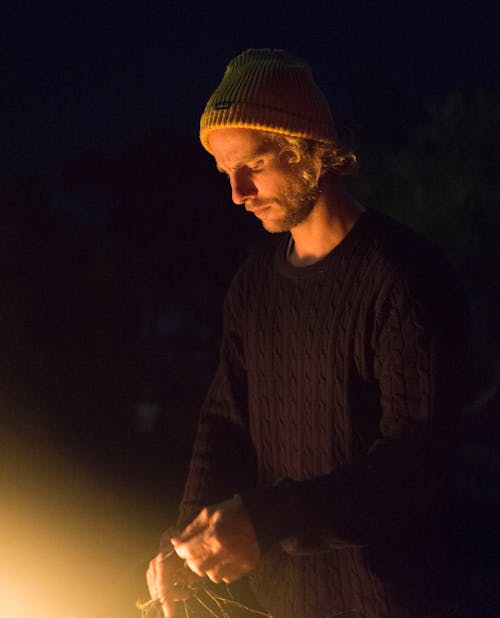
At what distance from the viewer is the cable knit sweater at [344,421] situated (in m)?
1.71

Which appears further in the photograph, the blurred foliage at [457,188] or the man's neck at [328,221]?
the blurred foliage at [457,188]

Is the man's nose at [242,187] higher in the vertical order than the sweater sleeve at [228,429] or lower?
higher

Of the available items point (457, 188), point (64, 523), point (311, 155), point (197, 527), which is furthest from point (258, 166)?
point (64, 523)

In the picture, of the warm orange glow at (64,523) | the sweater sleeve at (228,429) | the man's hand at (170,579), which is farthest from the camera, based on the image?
the warm orange glow at (64,523)

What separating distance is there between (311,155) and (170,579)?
1190 mm

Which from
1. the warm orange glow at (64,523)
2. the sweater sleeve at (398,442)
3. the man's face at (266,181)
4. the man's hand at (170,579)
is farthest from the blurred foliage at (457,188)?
the man's hand at (170,579)

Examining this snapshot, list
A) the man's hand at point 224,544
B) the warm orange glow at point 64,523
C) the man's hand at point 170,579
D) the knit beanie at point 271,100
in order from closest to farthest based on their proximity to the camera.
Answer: the man's hand at point 224,544 < the man's hand at point 170,579 < the knit beanie at point 271,100 < the warm orange glow at point 64,523

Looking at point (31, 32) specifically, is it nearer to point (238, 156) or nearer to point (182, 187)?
point (182, 187)

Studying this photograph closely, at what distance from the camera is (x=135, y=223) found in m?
6.75

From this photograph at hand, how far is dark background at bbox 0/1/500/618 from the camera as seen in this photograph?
18.2ft

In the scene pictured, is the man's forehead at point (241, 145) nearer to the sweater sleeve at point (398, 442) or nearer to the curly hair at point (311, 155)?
the curly hair at point (311, 155)

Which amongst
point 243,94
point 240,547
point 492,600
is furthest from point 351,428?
point 243,94

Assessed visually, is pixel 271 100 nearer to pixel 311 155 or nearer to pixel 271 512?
pixel 311 155

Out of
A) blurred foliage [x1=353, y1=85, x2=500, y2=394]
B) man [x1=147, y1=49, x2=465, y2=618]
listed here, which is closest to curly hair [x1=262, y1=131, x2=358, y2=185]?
man [x1=147, y1=49, x2=465, y2=618]
